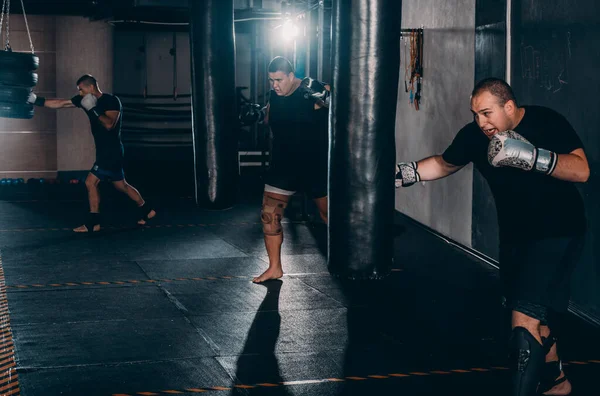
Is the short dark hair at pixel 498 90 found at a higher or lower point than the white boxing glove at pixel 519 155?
higher

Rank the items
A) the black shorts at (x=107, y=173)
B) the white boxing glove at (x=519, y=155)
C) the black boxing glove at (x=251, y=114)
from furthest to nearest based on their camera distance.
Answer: the black shorts at (x=107, y=173) < the black boxing glove at (x=251, y=114) < the white boxing glove at (x=519, y=155)

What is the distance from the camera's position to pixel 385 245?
195 inches

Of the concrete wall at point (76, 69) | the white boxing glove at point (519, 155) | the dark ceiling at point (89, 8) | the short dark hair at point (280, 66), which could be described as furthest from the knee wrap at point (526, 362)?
the concrete wall at point (76, 69)

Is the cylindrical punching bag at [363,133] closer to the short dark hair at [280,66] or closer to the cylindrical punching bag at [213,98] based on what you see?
the short dark hair at [280,66]

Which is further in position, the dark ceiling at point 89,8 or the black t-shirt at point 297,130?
the dark ceiling at point 89,8

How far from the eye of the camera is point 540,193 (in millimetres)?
3971

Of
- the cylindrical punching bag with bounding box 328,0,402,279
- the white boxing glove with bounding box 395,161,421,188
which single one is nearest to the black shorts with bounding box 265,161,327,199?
the cylindrical punching bag with bounding box 328,0,402,279

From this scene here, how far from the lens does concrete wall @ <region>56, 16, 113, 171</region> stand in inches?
603

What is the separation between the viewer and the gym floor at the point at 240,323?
459cm

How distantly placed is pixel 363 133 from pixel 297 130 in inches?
86.5

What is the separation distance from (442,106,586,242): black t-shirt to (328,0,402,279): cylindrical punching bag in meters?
0.86

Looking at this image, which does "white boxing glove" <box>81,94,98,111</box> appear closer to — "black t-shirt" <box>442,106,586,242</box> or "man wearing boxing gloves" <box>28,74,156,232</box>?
"man wearing boxing gloves" <box>28,74,156,232</box>

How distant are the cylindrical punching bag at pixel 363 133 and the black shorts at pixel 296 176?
191cm

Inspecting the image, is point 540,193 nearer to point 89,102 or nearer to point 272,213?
point 272,213
